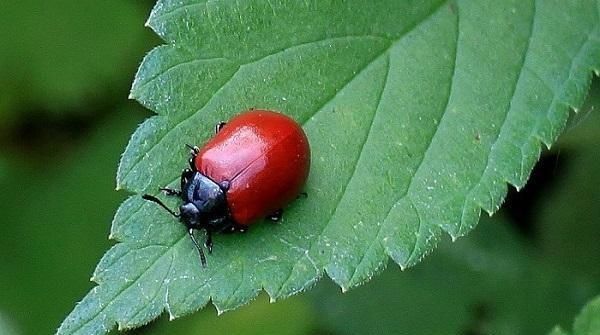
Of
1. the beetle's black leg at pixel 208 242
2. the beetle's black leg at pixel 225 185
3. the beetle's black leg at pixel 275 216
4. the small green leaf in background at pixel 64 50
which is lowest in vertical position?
the small green leaf in background at pixel 64 50

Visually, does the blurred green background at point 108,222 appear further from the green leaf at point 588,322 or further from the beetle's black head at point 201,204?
the beetle's black head at point 201,204

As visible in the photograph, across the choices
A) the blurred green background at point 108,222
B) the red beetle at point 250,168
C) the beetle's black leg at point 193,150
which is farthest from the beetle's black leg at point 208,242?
the blurred green background at point 108,222

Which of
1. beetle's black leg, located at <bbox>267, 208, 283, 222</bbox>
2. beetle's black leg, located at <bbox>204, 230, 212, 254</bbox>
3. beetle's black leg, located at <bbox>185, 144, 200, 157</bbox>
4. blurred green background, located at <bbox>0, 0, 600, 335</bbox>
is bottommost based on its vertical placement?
blurred green background, located at <bbox>0, 0, 600, 335</bbox>

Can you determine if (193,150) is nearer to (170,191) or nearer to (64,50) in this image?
(170,191)

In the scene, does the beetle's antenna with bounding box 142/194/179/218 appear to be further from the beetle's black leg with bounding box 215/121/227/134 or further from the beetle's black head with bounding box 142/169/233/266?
the beetle's black leg with bounding box 215/121/227/134

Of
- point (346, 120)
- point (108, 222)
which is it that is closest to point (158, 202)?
point (346, 120)

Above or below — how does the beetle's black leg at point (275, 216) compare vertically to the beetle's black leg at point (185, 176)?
below

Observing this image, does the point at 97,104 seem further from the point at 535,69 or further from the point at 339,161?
the point at 535,69

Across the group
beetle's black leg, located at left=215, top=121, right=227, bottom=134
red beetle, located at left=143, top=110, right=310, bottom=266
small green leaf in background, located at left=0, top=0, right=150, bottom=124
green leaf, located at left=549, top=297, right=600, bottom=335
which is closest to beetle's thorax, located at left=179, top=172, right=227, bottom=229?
red beetle, located at left=143, top=110, right=310, bottom=266
